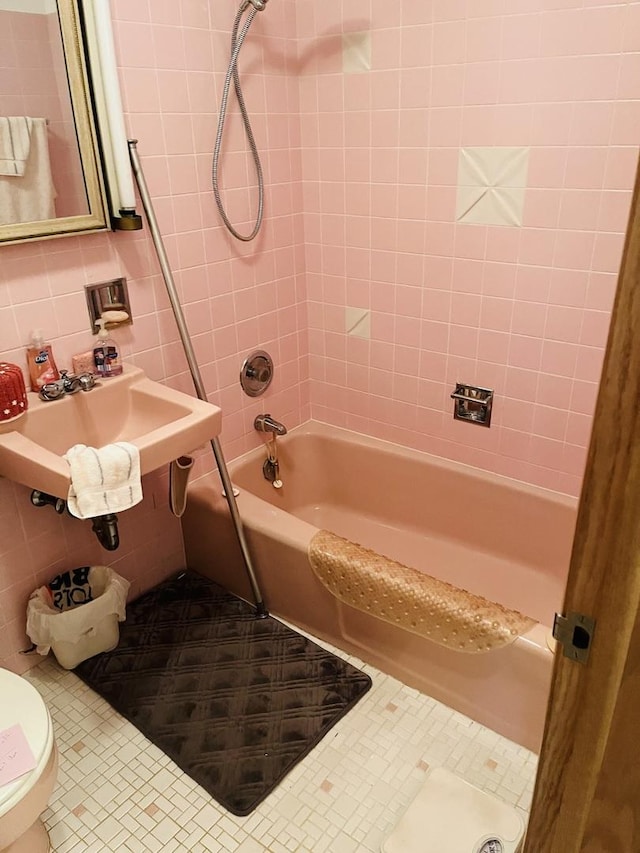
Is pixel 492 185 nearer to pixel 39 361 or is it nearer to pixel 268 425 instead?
pixel 268 425

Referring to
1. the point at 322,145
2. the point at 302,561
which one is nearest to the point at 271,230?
the point at 322,145

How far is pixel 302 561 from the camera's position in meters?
1.96

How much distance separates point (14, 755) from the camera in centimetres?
128

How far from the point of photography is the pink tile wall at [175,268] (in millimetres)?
1723

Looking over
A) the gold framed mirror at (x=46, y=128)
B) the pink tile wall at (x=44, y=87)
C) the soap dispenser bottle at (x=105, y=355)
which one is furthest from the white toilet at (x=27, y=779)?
the pink tile wall at (x=44, y=87)

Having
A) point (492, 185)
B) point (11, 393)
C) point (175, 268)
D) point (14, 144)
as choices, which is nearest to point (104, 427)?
point (11, 393)

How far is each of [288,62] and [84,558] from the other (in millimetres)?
1731

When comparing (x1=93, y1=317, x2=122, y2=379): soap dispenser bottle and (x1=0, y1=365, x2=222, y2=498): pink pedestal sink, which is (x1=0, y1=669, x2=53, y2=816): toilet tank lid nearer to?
(x1=0, y1=365, x2=222, y2=498): pink pedestal sink

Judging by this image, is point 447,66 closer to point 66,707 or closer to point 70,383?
point 70,383

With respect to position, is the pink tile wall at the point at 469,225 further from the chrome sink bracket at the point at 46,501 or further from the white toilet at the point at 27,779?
the white toilet at the point at 27,779

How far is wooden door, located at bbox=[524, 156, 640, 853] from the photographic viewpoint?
56 cm

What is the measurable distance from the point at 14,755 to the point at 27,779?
0.06m

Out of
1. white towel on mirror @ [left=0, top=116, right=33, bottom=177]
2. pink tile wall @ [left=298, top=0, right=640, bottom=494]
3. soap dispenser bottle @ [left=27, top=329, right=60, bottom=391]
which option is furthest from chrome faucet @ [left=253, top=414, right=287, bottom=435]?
white towel on mirror @ [left=0, top=116, right=33, bottom=177]

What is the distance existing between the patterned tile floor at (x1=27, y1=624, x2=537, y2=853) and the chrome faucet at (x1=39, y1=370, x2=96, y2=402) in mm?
887
